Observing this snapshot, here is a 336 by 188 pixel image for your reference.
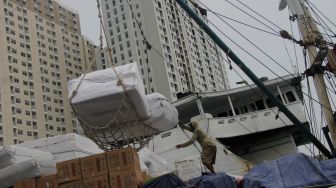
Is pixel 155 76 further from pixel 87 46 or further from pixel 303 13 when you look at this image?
pixel 303 13

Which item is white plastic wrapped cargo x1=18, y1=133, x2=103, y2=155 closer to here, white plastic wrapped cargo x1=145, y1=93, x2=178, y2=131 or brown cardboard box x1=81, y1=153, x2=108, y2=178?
white plastic wrapped cargo x1=145, y1=93, x2=178, y2=131

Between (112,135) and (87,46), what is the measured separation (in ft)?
298

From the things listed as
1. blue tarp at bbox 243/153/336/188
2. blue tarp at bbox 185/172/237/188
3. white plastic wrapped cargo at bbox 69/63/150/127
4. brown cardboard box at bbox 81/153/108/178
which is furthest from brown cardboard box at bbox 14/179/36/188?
blue tarp at bbox 243/153/336/188

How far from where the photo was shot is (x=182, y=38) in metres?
79.7

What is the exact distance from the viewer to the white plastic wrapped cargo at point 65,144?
1214cm

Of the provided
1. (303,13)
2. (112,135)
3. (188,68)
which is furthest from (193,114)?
(188,68)

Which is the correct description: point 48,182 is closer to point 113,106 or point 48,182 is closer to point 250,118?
point 113,106

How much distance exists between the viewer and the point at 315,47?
1580 cm

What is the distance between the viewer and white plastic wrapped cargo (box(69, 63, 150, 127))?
7.60 meters

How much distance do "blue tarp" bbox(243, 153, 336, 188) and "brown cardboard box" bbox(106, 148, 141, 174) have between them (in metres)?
2.27

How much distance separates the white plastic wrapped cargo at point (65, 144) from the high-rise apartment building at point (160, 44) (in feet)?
175

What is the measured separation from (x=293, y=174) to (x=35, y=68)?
73.4 metres

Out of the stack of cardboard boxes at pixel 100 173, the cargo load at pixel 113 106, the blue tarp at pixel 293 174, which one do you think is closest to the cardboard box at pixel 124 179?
the stack of cardboard boxes at pixel 100 173

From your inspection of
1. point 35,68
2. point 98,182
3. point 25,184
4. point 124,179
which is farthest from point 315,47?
point 35,68
